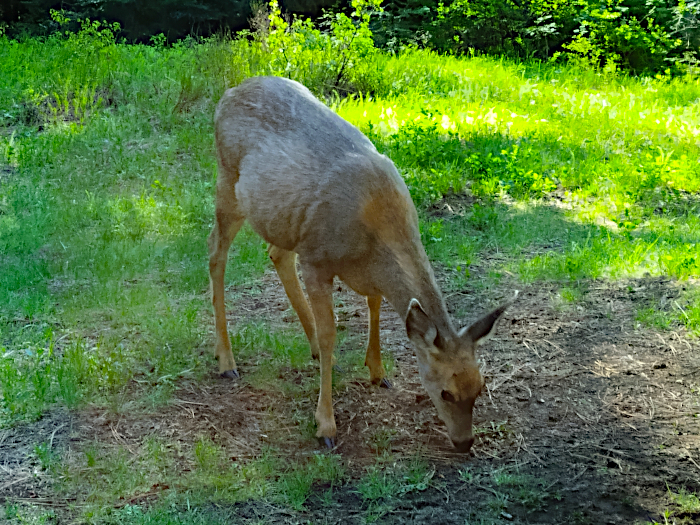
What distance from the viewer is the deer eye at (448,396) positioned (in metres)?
4.02

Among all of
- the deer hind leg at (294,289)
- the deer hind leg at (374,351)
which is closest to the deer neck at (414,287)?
the deer hind leg at (374,351)

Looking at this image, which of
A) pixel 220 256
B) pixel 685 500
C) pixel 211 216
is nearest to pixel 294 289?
pixel 220 256

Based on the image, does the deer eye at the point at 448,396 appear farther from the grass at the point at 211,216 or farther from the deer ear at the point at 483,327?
the grass at the point at 211,216

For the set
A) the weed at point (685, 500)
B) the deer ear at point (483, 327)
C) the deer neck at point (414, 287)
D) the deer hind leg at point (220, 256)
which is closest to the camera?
→ the weed at point (685, 500)

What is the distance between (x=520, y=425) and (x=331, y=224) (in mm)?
1785

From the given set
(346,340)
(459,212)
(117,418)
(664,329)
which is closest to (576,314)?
(664,329)

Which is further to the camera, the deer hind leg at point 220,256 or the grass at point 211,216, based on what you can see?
the deer hind leg at point 220,256

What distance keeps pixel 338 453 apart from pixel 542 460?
48.7 inches

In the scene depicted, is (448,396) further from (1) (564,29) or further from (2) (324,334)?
(1) (564,29)

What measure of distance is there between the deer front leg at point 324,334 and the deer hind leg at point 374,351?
474mm

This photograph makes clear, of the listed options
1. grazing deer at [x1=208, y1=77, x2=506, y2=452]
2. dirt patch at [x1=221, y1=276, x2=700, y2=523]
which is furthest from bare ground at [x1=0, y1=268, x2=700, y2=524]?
grazing deer at [x1=208, y1=77, x2=506, y2=452]

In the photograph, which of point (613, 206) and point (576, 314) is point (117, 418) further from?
point (613, 206)

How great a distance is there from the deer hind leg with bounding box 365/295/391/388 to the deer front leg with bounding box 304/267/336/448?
47 centimetres

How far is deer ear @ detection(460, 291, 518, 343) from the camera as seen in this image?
384 cm
